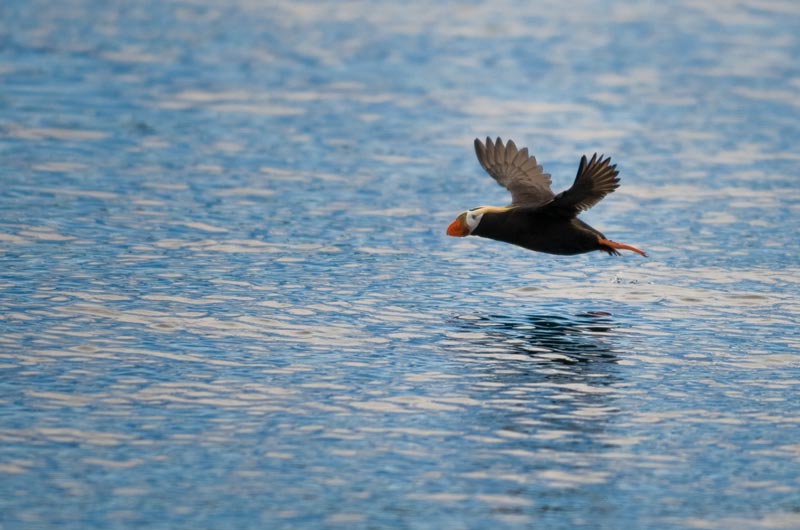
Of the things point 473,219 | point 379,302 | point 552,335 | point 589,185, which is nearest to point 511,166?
point 473,219

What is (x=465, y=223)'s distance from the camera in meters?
12.6

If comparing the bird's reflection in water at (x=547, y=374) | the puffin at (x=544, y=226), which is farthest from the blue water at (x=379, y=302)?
the puffin at (x=544, y=226)

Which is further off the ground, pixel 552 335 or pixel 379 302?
pixel 379 302

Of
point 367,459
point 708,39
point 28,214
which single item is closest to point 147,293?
point 28,214

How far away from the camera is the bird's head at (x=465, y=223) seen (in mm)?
12539

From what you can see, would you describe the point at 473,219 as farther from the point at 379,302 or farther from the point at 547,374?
the point at 547,374

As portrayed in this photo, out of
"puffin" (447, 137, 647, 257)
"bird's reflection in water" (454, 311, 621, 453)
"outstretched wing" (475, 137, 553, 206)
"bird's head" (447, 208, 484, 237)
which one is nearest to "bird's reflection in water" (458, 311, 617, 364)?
"bird's reflection in water" (454, 311, 621, 453)

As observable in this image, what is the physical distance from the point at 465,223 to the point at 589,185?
48.7 inches

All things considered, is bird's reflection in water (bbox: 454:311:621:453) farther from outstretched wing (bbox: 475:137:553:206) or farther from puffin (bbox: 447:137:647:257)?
outstretched wing (bbox: 475:137:553:206)

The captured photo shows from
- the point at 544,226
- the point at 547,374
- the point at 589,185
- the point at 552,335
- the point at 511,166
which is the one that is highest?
the point at 511,166

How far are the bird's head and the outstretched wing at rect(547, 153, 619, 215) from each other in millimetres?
651

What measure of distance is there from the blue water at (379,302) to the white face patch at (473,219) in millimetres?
746

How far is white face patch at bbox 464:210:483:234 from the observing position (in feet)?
41.3

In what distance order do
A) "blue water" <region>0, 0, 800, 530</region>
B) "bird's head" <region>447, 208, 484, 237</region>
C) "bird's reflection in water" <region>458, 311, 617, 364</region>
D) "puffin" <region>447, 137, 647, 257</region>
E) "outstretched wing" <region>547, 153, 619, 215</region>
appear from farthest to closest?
"bird's head" <region>447, 208, 484, 237</region>, "puffin" <region>447, 137, 647, 257</region>, "outstretched wing" <region>547, 153, 619, 215</region>, "bird's reflection in water" <region>458, 311, 617, 364</region>, "blue water" <region>0, 0, 800, 530</region>
